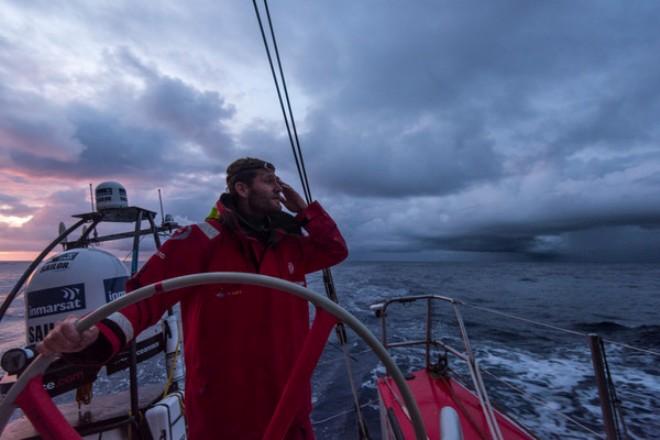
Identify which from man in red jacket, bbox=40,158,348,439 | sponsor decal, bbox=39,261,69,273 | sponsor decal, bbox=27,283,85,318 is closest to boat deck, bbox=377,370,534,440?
man in red jacket, bbox=40,158,348,439

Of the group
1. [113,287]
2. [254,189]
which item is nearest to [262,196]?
[254,189]

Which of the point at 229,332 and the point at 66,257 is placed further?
the point at 66,257

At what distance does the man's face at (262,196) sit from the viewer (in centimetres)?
190

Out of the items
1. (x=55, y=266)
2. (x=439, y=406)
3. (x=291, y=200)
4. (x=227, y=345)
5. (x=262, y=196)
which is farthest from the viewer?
(x=439, y=406)

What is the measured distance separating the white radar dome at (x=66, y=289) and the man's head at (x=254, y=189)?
1436mm

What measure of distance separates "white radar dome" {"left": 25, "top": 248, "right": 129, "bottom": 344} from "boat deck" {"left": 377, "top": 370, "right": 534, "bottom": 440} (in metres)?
2.27

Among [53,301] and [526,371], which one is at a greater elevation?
[53,301]

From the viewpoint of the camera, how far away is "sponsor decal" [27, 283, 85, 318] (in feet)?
7.63

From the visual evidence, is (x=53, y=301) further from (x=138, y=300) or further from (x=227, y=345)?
(x=138, y=300)

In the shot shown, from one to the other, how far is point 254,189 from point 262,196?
2.4 inches

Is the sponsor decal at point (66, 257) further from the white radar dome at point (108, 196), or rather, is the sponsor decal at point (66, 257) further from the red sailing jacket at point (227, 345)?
A: the red sailing jacket at point (227, 345)

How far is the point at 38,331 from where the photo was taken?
2.27m

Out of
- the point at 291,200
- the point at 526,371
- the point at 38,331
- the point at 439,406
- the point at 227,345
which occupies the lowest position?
the point at 526,371

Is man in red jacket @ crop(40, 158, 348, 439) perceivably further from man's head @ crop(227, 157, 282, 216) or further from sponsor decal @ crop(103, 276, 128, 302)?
sponsor decal @ crop(103, 276, 128, 302)
